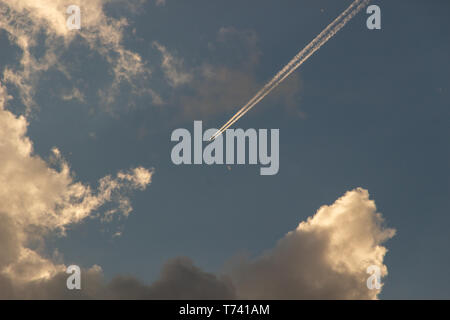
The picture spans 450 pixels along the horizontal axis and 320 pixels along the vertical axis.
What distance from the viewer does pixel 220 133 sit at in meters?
147
